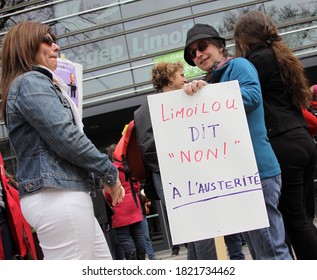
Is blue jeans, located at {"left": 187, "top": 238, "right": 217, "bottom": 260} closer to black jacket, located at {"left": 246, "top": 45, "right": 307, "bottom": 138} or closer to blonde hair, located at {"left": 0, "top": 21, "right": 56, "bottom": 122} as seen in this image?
black jacket, located at {"left": 246, "top": 45, "right": 307, "bottom": 138}

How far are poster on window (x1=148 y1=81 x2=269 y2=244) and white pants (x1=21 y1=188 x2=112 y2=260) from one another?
50cm

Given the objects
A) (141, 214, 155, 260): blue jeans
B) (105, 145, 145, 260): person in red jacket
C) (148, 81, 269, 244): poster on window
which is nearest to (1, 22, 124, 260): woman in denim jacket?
(148, 81, 269, 244): poster on window

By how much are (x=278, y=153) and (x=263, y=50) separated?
2.21ft

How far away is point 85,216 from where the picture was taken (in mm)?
2137

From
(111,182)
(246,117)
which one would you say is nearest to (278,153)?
(246,117)

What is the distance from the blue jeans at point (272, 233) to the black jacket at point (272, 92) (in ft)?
1.31

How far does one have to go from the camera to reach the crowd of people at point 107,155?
2088mm

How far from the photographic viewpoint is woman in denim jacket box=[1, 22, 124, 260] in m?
2.08

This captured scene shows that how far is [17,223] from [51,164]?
1330 millimetres

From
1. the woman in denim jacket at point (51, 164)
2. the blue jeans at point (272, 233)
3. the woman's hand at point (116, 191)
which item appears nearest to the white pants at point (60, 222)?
the woman in denim jacket at point (51, 164)

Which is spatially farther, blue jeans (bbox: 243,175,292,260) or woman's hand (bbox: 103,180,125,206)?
blue jeans (bbox: 243,175,292,260)

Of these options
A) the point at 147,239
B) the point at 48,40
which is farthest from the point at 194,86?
the point at 147,239

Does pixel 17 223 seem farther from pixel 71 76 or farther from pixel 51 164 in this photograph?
pixel 51 164

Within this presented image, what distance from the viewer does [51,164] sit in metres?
2.12
